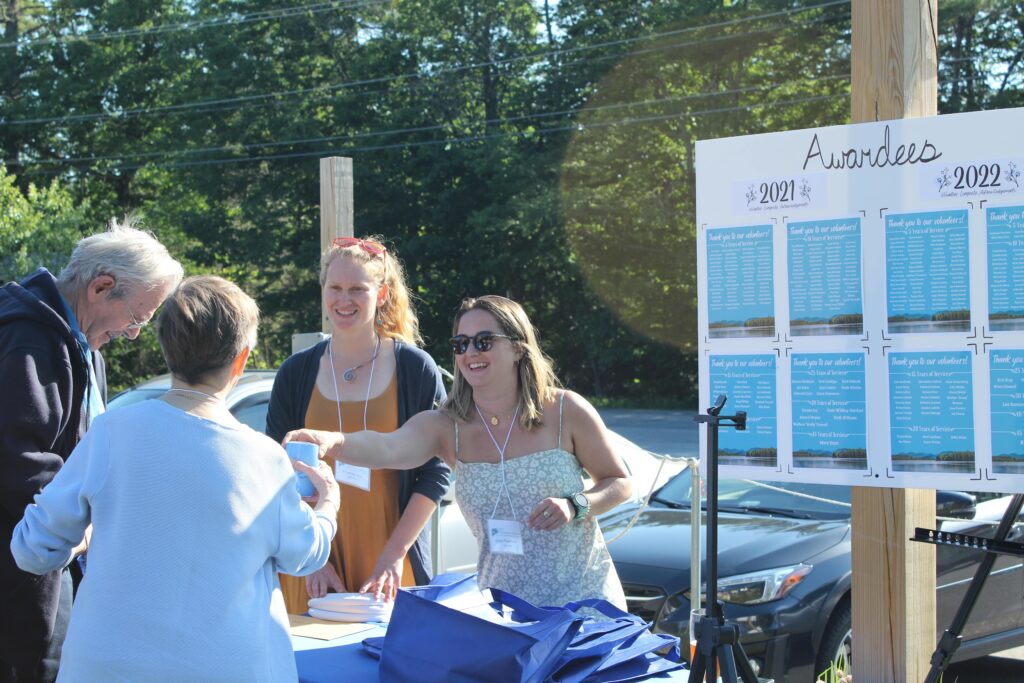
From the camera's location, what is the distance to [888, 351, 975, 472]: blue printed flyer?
9.63 feet

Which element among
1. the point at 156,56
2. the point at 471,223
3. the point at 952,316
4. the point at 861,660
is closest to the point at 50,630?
the point at 861,660

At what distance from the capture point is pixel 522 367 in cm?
327

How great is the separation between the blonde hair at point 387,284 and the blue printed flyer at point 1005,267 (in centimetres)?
196

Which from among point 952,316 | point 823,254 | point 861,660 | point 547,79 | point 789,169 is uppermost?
point 547,79

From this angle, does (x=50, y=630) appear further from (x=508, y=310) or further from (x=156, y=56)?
(x=156, y=56)

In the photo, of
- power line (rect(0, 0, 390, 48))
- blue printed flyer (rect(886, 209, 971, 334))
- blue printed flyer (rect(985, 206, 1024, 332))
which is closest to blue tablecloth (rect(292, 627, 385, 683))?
blue printed flyer (rect(886, 209, 971, 334))

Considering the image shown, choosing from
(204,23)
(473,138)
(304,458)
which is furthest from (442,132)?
(304,458)

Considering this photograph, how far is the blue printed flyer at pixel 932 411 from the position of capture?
9.63 ft

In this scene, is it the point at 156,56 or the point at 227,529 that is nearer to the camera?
the point at 227,529

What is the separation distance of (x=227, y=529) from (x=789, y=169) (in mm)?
2055

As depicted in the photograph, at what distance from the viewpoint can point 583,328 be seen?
30094 millimetres

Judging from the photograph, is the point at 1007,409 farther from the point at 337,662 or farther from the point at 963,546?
the point at 337,662

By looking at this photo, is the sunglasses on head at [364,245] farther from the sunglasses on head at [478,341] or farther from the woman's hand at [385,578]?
the woman's hand at [385,578]

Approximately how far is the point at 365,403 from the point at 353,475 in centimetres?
29
